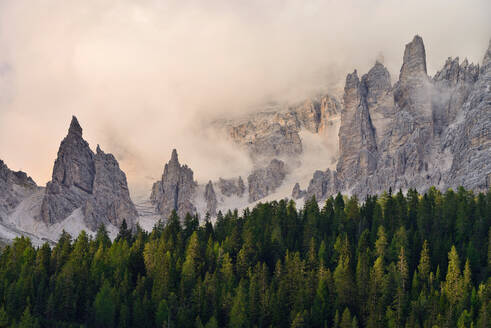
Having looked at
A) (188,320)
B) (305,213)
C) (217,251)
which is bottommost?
(188,320)

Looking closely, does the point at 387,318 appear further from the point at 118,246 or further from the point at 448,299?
the point at 118,246

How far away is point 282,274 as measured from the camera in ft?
401

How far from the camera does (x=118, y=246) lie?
13938 cm

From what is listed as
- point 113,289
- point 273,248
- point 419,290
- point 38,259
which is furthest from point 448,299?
point 38,259

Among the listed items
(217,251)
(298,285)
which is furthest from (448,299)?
(217,251)

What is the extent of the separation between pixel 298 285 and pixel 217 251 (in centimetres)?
2368

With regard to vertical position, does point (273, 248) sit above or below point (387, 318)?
above

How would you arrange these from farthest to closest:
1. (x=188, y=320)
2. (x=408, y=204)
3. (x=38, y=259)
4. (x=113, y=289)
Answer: (x=408, y=204)
(x=38, y=259)
(x=113, y=289)
(x=188, y=320)

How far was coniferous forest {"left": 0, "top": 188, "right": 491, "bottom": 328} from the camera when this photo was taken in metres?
109

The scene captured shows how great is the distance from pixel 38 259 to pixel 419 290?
241 ft

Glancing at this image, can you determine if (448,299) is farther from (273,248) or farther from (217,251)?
(217,251)

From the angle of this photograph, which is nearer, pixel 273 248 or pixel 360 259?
pixel 360 259

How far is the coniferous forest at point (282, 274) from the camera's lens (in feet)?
358


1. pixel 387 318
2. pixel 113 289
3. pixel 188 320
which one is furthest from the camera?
pixel 113 289
